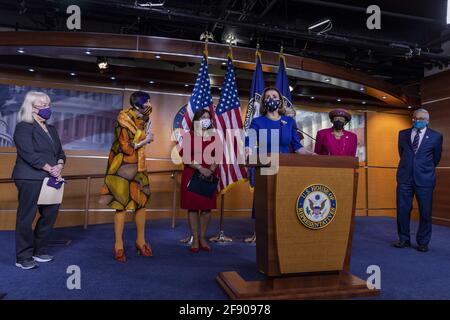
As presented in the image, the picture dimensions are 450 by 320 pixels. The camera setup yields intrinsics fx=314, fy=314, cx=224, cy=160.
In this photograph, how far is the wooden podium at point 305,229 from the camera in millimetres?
2025

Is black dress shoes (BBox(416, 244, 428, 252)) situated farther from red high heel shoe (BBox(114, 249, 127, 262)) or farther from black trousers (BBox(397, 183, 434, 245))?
red high heel shoe (BBox(114, 249, 127, 262))

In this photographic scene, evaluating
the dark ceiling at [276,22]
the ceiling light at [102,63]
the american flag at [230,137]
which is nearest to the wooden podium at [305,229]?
the american flag at [230,137]

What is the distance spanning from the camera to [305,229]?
2.07 meters

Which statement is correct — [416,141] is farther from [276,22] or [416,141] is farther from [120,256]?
[120,256]

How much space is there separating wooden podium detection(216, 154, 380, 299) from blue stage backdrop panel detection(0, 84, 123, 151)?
4.97m

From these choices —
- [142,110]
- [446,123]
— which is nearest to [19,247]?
[142,110]

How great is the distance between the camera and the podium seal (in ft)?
6.70

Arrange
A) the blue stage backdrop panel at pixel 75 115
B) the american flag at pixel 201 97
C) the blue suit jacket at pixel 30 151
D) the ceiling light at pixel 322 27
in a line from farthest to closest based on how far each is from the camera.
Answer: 1. the blue stage backdrop panel at pixel 75 115
2. the ceiling light at pixel 322 27
3. the american flag at pixel 201 97
4. the blue suit jacket at pixel 30 151

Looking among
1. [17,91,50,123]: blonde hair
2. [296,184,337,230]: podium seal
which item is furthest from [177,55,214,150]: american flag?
[296,184,337,230]: podium seal

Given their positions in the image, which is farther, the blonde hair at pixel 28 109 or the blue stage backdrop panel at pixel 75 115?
the blue stage backdrop panel at pixel 75 115

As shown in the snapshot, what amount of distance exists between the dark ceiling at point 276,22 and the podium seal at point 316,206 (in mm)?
3540

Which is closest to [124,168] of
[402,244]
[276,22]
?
[402,244]

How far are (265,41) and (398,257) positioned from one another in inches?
189

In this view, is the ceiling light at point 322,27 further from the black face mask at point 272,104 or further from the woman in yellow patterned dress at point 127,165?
the woman in yellow patterned dress at point 127,165
